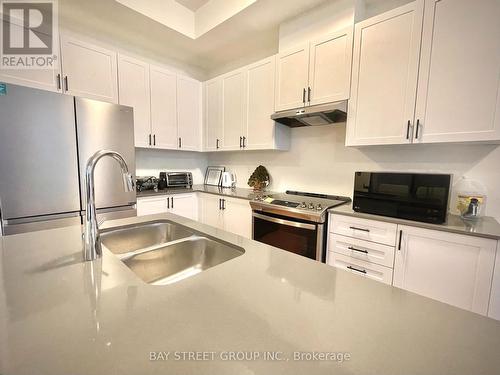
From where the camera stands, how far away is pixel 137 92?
8.48 feet

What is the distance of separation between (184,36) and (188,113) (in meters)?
0.90

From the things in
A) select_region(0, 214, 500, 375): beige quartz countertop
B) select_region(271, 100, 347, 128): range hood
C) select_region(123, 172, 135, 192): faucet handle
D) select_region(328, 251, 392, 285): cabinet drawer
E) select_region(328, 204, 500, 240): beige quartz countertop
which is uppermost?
select_region(271, 100, 347, 128): range hood

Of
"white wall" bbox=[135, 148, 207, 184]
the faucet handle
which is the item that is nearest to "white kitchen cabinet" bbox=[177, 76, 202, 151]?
"white wall" bbox=[135, 148, 207, 184]

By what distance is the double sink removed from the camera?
104cm

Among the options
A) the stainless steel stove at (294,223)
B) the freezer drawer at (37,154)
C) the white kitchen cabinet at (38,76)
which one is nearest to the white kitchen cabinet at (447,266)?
the stainless steel stove at (294,223)

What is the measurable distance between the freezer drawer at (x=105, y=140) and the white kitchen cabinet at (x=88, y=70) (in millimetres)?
410

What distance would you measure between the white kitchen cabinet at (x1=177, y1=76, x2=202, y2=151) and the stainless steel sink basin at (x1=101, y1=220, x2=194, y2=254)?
192 centimetres

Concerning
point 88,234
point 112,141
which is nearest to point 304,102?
point 112,141

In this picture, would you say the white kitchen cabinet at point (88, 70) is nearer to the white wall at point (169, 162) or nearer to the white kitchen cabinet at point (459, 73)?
the white wall at point (169, 162)

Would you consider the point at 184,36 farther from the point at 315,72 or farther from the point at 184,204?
the point at 184,204

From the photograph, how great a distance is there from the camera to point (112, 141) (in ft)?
6.85

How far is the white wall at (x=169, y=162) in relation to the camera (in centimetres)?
302

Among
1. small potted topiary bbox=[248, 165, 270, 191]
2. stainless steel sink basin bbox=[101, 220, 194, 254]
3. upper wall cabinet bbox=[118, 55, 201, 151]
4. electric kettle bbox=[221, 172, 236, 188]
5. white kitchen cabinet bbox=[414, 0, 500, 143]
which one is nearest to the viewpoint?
stainless steel sink basin bbox=[101, 220, 194, 254]

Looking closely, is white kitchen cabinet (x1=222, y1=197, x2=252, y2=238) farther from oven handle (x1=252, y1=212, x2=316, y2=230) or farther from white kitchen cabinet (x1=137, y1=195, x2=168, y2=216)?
white kitchen cabinet (x1=137, y1=195, x2=168, y2=216)
